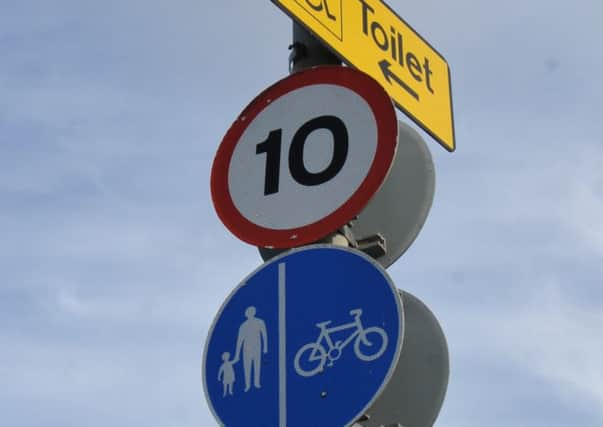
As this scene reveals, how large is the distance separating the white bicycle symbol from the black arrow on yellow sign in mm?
991

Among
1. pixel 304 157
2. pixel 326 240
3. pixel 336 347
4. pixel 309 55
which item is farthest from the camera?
pixel 309 55

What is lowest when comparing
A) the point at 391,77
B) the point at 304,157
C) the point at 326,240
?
the point at 326,240

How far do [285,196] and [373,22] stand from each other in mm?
790

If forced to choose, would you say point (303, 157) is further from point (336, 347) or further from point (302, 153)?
point (336, 347)

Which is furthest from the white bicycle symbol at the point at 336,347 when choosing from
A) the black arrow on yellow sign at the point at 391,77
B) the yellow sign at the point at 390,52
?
the black arrow on yellow sign at the point at 391,77

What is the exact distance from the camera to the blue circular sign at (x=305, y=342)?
212 cm

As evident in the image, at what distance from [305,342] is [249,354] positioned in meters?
0.13

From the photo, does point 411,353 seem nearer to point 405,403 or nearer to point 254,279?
point 405,403

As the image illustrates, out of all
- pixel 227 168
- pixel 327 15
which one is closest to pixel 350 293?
pixel 227 168

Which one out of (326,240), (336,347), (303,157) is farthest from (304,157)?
(336,347)

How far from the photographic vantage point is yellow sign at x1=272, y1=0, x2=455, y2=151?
284 cm

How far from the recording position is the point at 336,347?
2.17 metres

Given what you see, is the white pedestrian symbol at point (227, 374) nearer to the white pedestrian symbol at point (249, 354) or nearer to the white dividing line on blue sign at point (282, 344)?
the white pedestrian symbol at point (249, 354)

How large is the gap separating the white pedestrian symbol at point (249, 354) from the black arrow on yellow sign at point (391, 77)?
3.17 feet
